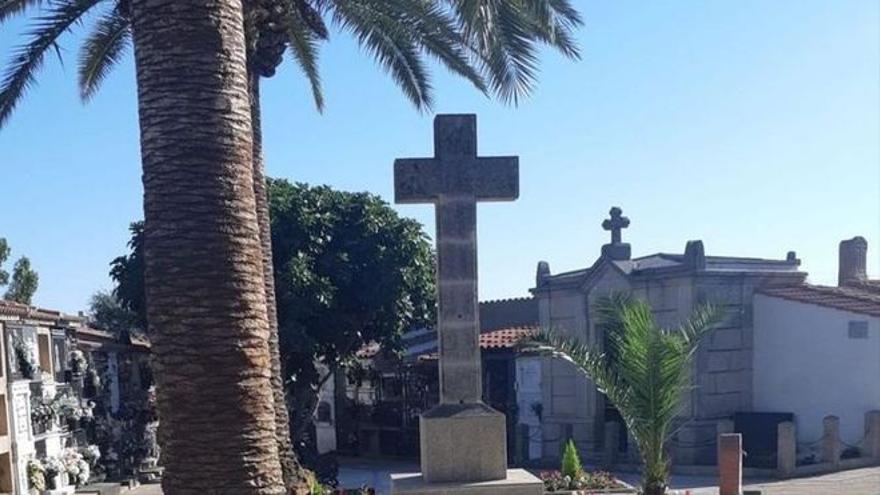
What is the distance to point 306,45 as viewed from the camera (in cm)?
1265

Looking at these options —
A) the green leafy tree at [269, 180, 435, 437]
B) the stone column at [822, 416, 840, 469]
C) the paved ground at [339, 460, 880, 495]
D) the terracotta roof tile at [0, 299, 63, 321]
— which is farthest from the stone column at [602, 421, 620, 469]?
the terracotta roof tile at [0, 299, 63, 321]

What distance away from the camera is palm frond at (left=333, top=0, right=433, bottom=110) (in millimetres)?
11156

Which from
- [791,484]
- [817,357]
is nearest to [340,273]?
[791,484]

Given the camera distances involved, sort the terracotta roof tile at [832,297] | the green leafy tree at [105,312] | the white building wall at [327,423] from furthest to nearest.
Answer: the green leafy tree at [105,312]
the white building wall at [327,423]
the terracotta roof tile at [832,297]

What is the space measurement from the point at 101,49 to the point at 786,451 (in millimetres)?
13650

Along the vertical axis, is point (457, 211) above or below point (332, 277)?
above

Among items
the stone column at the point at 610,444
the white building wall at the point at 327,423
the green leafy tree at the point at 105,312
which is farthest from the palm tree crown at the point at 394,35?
the green leafy tree at the point at 105,312

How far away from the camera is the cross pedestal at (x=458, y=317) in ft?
24.8

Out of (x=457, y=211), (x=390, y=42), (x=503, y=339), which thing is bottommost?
(x=503, y=339)

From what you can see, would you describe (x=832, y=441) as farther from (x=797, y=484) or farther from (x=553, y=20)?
(x=553, y=20)

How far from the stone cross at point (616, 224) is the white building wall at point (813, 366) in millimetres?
3164

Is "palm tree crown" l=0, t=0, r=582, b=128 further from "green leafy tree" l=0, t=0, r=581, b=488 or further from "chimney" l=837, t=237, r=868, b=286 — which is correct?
"chimney" l=837, t=237, r=868, b=286

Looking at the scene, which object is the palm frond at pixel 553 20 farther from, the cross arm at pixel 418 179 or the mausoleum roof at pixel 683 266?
the mausoleum roof at pixel 683 266

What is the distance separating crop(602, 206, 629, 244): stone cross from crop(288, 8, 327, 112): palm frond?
7049 millimetres
